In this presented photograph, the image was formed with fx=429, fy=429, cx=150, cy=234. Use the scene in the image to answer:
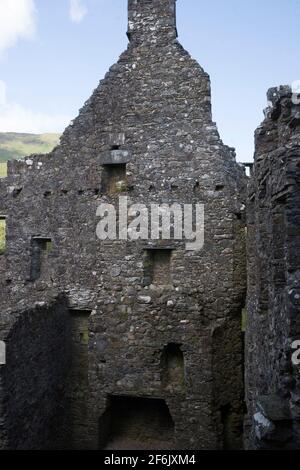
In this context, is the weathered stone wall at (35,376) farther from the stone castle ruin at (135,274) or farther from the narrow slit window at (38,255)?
the narrow slit window at (38,255)

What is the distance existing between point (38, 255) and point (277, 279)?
282 inches

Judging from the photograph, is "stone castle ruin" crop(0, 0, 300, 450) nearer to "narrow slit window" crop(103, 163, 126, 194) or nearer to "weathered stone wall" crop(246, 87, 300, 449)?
"narrow slit window" crop(103, 163, 126, 194)

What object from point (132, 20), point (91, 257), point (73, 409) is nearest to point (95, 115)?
point (132, 20)

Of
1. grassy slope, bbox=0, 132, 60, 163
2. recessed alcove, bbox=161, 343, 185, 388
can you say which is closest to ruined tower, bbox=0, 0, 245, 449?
recessed alcove, bbox=161, 343, 185, 388

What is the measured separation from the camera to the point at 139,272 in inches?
381

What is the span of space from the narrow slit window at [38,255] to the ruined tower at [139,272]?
0.05 meters

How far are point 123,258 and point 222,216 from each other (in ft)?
7.96

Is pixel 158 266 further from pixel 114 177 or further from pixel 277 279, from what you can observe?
pixel 277 279

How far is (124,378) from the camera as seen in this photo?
9461 millimetres

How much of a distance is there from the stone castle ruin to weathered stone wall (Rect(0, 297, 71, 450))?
→ 0.04 metres

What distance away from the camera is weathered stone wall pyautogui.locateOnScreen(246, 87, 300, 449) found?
4.21m

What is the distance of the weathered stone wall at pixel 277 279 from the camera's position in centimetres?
421

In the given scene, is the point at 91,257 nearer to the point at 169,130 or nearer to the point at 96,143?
the point at 96,143
